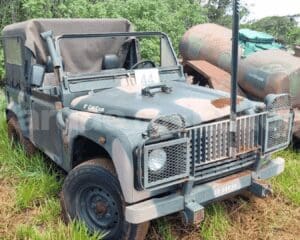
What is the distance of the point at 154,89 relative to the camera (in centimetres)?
383

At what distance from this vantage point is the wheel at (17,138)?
4945 millimetres

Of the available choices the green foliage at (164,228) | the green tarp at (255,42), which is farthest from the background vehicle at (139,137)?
the green tarp at (255,42)

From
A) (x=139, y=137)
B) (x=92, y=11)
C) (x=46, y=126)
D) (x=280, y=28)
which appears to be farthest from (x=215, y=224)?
(x=280, y=28)

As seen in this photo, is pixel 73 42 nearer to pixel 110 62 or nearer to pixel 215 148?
pixel 110 62

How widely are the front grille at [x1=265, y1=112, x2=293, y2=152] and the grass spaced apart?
705 mm

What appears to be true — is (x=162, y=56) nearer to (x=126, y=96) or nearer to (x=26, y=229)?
(x=126, y=96)

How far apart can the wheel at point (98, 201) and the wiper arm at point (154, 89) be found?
2.50ft

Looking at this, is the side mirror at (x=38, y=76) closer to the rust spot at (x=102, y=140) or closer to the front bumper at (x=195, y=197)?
the rust spot at (x=102, y=140)

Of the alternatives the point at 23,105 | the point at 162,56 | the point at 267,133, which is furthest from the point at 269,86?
the point at 23,105

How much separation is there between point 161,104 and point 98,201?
2.95 feet

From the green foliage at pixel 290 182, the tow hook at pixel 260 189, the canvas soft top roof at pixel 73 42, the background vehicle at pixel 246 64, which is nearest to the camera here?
the tow hook at pixel 260 189

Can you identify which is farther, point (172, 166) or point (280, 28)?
point (280, 28)

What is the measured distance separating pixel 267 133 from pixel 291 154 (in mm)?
2020

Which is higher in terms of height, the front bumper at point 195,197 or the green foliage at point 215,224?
the front bumper at point 195,197
